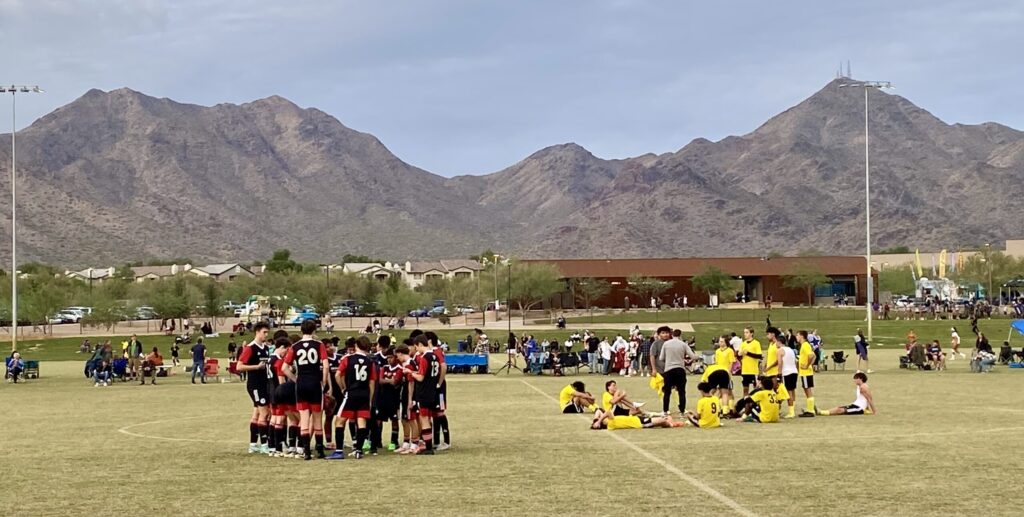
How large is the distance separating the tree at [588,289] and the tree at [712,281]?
957 cm

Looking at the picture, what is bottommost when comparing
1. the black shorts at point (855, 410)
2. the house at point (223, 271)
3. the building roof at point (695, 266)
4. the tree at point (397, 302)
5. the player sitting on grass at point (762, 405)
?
the black shorts at point (855, 410)

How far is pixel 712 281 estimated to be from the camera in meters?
119

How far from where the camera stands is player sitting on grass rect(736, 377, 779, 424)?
22156 mm

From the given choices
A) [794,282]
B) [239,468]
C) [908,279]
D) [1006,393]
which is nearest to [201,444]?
[239,468]

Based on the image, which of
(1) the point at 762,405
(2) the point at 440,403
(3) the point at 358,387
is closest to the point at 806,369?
(1) the point at 762,405

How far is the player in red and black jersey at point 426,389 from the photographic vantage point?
57.1 feet

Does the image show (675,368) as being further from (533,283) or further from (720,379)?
(533,283)

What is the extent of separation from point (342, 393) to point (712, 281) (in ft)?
341

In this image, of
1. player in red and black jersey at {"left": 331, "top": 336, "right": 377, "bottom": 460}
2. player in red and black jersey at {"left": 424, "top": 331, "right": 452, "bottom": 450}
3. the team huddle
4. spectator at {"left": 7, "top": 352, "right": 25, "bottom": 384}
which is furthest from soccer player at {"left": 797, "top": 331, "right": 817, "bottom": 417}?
spectator at {"left": 7, "top": 352, "right": 25, "bottom": 384}

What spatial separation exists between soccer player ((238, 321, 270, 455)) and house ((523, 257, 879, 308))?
338 feet

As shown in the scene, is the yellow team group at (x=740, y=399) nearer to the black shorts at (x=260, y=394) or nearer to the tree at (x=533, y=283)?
the black shorts at (x=260, y=394)

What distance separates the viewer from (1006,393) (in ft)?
95.9

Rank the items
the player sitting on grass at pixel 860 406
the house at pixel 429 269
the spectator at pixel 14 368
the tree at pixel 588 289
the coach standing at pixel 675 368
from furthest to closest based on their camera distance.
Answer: the house at pixel 429 269
the tree at pixel 588 289
the spectator at pixel 14 368
the player sitting on grass at pixel 860 406
the coach standing at pixel 675 368

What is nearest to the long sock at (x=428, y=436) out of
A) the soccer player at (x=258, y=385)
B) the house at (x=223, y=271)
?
the soccer player at (x=258, y=385)
